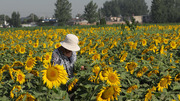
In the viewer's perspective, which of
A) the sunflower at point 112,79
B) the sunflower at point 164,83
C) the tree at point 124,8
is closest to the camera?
the sunflower at point 112,79

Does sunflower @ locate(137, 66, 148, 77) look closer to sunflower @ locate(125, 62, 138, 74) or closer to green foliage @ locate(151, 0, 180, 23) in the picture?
sunflower @ locate(125, 62, 138, 74)

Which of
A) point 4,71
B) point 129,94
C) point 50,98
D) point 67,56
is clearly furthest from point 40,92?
point 67,56

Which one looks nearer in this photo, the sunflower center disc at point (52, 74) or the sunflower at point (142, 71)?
the sunflower center disc at point (52, 74)

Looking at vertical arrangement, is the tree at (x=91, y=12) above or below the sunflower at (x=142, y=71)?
above

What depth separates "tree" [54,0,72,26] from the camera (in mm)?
62906

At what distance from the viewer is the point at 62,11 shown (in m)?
63.7

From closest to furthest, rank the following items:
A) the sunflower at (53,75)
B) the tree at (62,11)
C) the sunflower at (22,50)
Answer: the sunflower at (53,75)
the sunflower at (22,50)
the tree at (62,11)

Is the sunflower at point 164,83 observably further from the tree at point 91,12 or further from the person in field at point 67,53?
the tree at point 91,12

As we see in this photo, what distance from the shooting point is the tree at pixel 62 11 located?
62.9 meters

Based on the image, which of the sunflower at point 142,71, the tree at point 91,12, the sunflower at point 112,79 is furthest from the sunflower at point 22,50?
the tree at point 91,12

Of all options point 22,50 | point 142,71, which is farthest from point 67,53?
point 22,50

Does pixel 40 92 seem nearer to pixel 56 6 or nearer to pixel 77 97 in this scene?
pixel 77 97

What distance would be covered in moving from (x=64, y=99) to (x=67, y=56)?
1449 mm

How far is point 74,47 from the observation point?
293 cm
